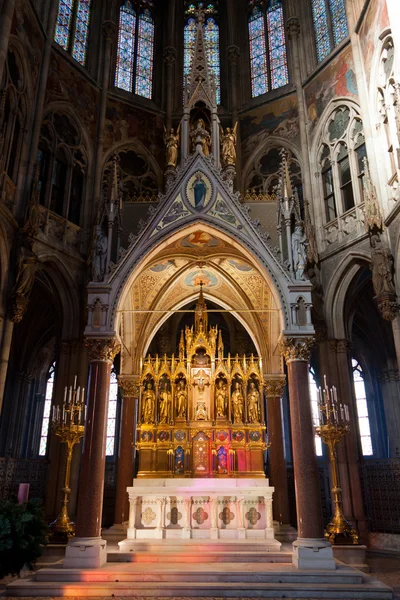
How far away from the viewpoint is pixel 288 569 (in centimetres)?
1095

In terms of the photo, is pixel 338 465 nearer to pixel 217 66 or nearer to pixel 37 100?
pixel 37 100

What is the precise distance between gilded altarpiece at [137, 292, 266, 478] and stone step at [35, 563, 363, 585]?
17.4 ft

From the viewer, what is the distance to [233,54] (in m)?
24.5

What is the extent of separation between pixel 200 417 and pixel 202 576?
6.31 metres

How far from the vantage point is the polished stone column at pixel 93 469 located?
11.4m

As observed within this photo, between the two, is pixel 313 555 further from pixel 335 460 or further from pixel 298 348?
pixel 298 348

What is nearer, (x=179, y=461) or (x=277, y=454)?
(x=179, y=461)

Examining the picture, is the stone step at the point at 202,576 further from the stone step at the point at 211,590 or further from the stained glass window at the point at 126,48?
the stained glass window at the point at 126,48

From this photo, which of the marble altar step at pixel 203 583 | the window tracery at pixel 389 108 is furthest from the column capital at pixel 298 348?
the window tracery at pixel 389 108

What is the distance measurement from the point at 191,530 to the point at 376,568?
192 inches

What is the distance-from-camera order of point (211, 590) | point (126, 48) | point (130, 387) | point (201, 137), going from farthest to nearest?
point (126, 48) < point (130, 387) < point (201, 137) < point (211, 590)

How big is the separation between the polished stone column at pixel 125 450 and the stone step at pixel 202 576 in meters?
5.70

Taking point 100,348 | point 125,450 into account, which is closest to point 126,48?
point 100,348

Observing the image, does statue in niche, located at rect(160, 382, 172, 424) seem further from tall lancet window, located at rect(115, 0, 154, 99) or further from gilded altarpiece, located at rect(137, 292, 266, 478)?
tall lancet window, located at rect(115, 0, 154, 99)
